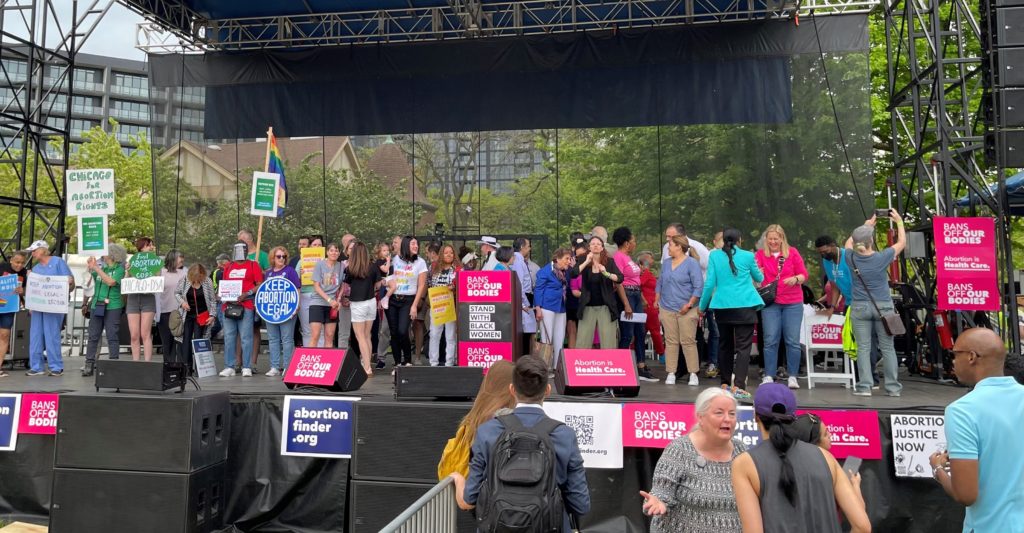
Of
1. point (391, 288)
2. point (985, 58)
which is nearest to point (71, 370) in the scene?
point (391, 288)

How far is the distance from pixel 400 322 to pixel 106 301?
388 cm

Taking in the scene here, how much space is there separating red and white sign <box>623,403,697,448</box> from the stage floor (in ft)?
0.37

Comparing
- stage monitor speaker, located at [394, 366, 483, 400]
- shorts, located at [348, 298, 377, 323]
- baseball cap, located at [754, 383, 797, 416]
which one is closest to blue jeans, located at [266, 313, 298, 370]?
shorts, located at [348, 298, 377, 323]

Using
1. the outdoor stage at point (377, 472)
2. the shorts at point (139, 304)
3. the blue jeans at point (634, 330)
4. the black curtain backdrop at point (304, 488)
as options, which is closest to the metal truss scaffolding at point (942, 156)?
the outdoor stage at point (377, 472)

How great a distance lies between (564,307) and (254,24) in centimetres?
957

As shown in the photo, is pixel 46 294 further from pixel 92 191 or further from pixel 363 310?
pixel 363 310

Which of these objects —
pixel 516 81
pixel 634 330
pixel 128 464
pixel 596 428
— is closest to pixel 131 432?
pixel 128 464

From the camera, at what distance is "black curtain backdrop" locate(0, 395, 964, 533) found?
5676mm

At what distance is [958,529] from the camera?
5.62 meters

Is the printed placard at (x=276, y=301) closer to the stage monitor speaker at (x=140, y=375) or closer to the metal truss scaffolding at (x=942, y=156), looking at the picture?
the stage monitor speaker at (x=140, y=375)

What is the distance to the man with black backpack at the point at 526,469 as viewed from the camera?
2977 mm

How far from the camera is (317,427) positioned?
20.6 ft

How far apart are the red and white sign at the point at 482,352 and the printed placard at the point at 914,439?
3721 mm

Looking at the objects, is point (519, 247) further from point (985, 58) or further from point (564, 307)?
point (985, 58)
